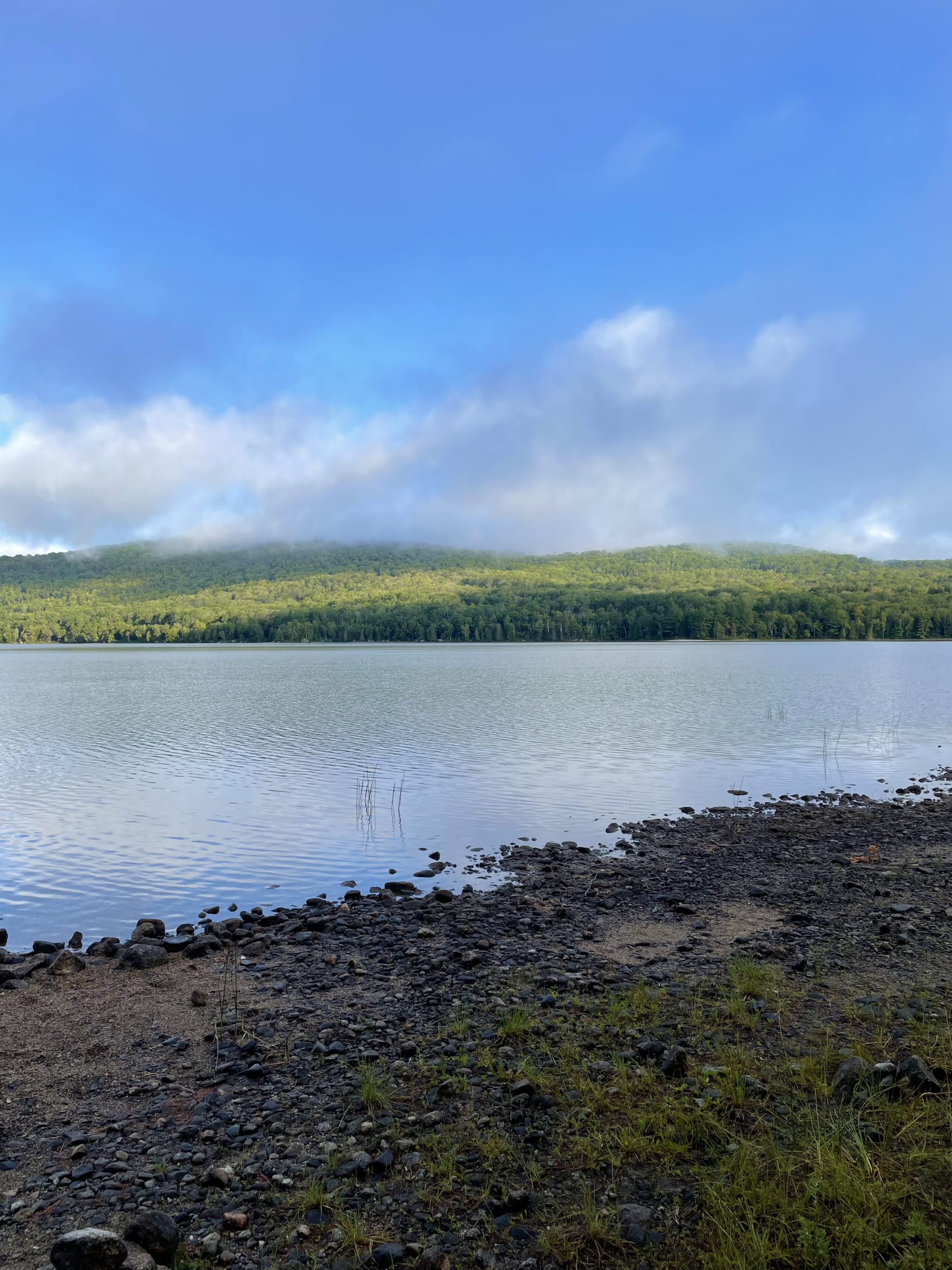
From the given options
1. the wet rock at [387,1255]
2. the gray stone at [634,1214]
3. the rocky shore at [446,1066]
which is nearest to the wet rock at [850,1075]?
the rocky shore at [446,1066]

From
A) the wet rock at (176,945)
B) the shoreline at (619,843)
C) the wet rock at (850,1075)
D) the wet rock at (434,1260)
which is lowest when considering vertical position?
the shoreline at (619,843)

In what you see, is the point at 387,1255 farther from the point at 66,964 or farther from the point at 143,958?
the point at 66,964

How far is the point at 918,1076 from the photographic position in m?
5.77

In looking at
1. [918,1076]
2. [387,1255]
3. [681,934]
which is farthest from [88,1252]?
[681,934]

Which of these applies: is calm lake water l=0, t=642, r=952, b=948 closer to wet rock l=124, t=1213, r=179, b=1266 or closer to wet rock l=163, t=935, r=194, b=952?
wet rock l=163, t=935, r=194, b=952

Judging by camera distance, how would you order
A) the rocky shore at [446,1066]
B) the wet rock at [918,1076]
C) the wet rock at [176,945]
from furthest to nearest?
the wet rock at [176,945]
the wet rock at [918,1076]
the rocky shore at [446,1066]

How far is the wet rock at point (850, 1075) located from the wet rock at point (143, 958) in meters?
A: 8.43

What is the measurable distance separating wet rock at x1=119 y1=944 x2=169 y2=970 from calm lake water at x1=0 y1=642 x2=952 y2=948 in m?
2.04

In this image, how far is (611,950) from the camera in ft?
34.4

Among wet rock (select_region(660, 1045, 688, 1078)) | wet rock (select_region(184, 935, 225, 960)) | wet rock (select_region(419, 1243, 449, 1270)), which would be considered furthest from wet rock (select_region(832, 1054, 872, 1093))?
wet rock (select_region(184, 935, 225, 960))

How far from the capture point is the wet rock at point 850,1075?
5.95 meters

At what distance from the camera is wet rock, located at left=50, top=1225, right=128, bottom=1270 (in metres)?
4.46

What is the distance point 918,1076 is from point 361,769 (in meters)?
21.3

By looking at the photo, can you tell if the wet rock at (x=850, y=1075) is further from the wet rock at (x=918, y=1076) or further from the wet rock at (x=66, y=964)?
the wet rock at (x=66, y=964)
